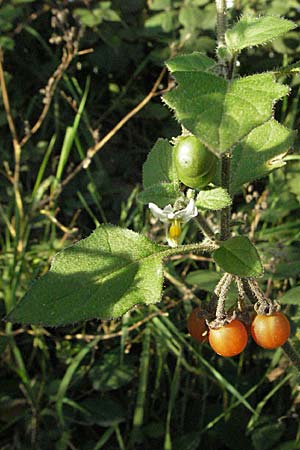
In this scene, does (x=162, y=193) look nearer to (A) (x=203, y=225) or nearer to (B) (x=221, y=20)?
(A) (x=203, y=225)

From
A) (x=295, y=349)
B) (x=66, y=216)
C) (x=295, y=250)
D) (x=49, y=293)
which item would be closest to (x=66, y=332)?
(x=66, y=216)

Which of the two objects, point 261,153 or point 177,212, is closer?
point 177,212

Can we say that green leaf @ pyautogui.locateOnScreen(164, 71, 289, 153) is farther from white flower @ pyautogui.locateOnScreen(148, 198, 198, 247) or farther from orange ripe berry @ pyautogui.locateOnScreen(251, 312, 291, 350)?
orange ripe berry @ pyautogui.locateOnScreen(251, 312, 291, 350)

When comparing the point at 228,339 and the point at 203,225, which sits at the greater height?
the point at 203,225

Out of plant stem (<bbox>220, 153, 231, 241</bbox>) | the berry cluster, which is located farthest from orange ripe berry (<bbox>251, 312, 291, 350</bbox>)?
plant stem (<bbox>220, 153, 231, 241</bbox>)

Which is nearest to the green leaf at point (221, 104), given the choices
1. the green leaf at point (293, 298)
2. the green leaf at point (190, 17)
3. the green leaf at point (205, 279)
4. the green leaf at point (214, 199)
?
the green leaf at point (214, 199)

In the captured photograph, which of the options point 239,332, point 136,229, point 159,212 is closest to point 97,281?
point 159,212
